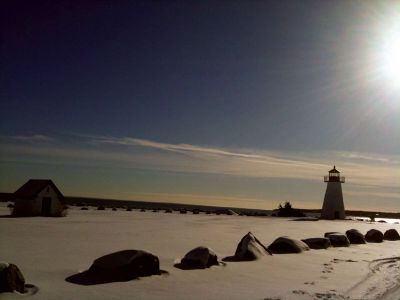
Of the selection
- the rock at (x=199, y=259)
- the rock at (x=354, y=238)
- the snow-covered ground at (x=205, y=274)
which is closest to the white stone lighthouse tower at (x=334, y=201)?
the rock at (x=354, y=238)

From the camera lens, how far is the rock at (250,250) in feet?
53.1

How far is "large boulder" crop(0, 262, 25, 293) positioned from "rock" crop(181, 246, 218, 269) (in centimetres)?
551

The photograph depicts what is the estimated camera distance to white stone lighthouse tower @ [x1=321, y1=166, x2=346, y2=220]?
2410 inches

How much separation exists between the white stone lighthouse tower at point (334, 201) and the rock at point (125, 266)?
53.3m

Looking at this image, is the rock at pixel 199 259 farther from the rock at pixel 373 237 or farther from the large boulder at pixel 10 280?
the rock at pixel 373 237

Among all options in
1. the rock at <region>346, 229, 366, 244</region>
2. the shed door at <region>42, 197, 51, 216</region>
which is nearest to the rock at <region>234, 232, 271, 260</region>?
the rock at <region>346, 229, 366, 244</region>

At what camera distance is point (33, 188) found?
3659 centimetres

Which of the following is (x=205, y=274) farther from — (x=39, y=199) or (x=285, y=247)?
(x=39, y=199)

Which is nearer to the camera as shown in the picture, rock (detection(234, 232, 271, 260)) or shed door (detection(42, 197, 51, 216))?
rock (detection(234, 232, 271, 260))

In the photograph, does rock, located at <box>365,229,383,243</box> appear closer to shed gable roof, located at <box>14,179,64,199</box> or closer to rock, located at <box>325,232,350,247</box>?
rock, located at <box>325,232,350,247</box>

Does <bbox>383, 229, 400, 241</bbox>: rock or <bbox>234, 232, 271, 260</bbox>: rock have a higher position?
<bbox>234, 232, 271, 260</bbox>: rock

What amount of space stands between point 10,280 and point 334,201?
57.2 m

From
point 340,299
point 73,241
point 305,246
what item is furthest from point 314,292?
point 73,241

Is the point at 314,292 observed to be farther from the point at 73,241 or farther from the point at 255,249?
the point at 73,241
